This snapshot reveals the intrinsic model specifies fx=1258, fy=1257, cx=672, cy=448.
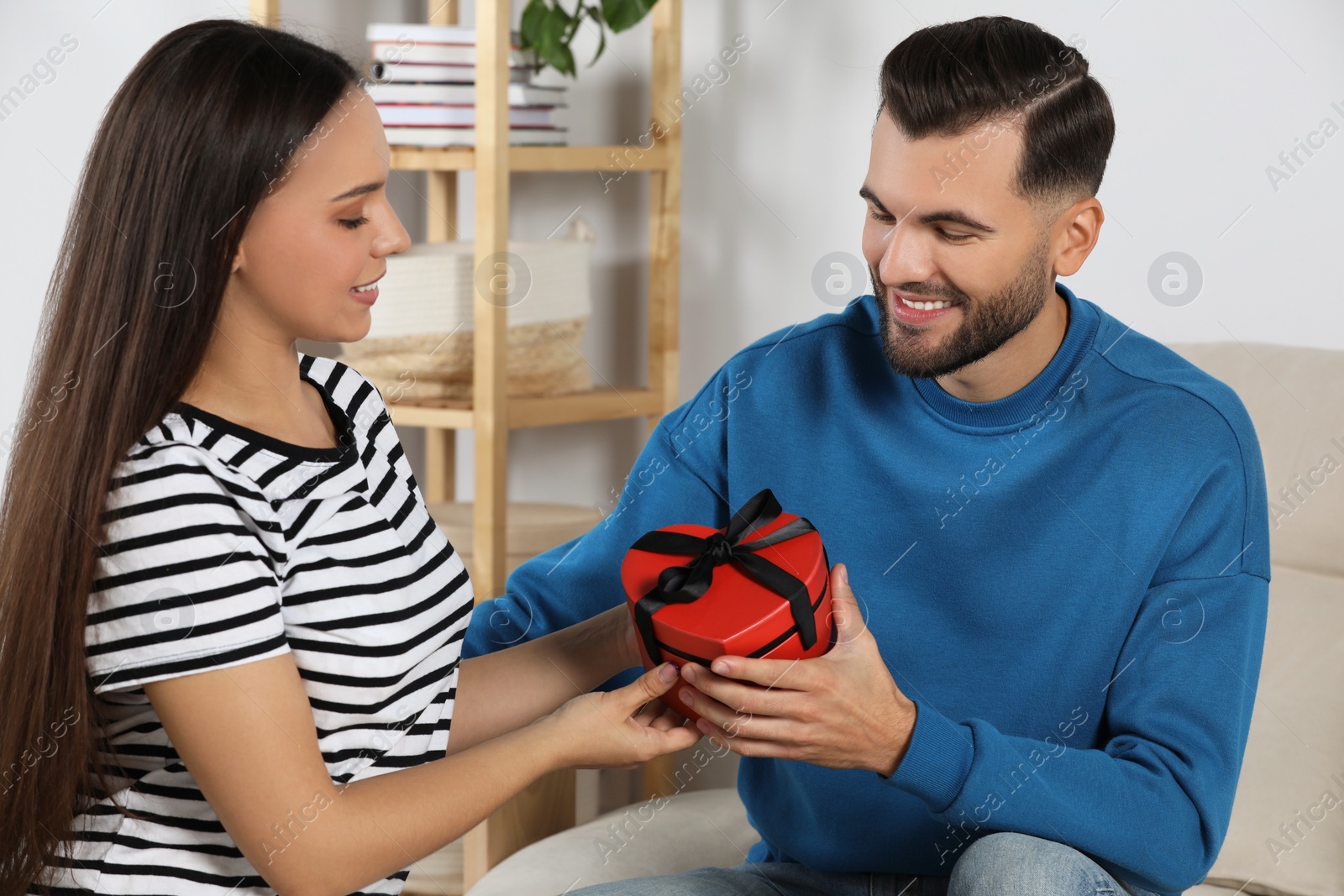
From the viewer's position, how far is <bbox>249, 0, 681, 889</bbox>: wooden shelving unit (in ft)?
6.24

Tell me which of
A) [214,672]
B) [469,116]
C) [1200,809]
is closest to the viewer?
[214,672]

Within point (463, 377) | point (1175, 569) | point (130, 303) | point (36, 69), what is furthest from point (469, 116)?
point (1175, 569)

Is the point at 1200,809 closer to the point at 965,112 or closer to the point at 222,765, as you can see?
the point at 965,112

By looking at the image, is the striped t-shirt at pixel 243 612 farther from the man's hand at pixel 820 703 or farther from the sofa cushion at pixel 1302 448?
the sofa cushion at pixel 1302 448

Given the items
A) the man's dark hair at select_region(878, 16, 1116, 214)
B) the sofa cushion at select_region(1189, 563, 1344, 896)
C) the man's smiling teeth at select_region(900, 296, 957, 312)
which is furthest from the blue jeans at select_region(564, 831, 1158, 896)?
the man's dark hair at select_region(878, 16, 1116, 214)

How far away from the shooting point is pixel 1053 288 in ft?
4.31

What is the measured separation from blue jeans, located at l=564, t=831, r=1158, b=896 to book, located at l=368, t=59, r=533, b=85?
1.35 metres

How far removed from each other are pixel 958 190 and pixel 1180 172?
0.79 metres

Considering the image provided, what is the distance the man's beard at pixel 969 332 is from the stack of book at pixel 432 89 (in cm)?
104

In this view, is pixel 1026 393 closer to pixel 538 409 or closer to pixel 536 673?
pixel 536 673

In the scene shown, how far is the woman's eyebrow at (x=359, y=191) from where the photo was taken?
3.16 feet

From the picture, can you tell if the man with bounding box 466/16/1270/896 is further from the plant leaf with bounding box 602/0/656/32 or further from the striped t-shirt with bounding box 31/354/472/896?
the plant leaf with bounding box 602/0/656/32

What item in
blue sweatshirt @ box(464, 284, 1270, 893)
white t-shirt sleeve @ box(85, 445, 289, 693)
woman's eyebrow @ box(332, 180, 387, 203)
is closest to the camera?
white t-shirt sleeve @ box(85, 445, 289, 693)

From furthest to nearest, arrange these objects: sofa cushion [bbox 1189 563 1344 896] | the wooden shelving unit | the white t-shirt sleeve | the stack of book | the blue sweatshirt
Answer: the stack of book
the wooden shelving unit
sofa cushion [bbox 1189 563 1344 896]
the blue sweatshirt
the white t-shirt sleeve
